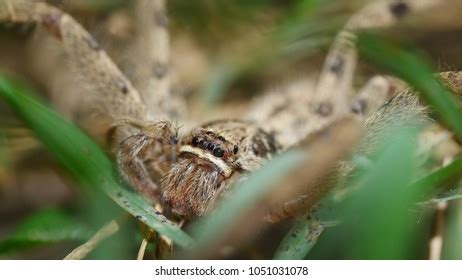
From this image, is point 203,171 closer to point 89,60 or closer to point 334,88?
point 89,60

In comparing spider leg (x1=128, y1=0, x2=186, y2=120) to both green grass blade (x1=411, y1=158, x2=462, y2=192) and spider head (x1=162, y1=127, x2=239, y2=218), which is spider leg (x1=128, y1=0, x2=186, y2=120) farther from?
green grass blade (x1=411, y1=158, x2=462, y2=192)

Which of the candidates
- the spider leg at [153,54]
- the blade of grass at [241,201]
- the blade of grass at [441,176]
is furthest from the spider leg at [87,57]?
the blade of grass at [441,176]

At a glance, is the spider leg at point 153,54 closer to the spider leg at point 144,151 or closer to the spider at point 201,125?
the spider at point 201,125

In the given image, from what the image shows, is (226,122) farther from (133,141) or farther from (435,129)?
(435,129)

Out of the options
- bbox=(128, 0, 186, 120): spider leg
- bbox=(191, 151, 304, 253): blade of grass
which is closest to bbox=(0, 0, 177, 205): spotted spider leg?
bbox=(128, 0, 186, 120): spider leg

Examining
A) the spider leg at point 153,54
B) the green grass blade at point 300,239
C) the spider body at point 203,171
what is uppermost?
the spider leg at point 153,54
